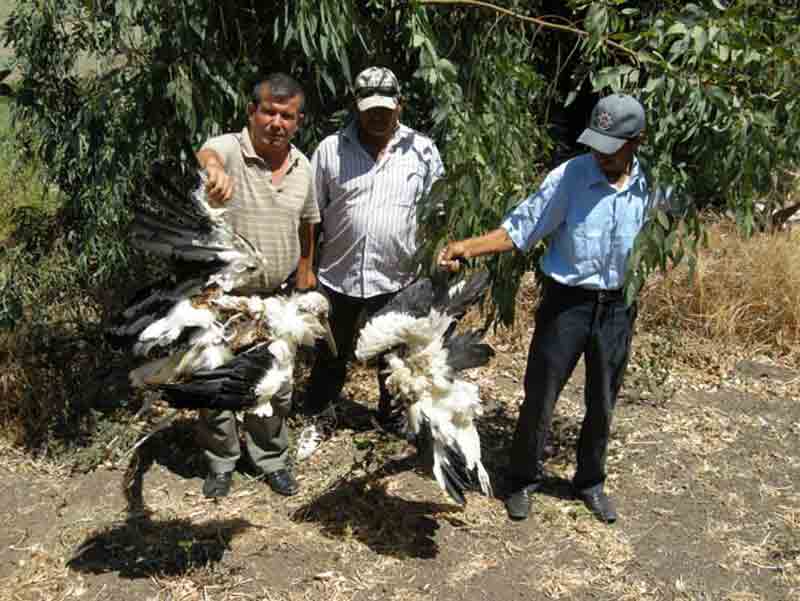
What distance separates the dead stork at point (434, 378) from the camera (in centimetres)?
360

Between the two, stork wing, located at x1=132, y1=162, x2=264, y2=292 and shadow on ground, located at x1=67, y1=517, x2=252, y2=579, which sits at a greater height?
stork wing, located at x1=132, y1=162, x2=264, y2=292

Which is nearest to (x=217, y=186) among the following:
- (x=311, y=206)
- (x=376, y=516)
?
(x=311, y=206)

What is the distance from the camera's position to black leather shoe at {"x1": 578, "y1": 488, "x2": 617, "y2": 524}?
4.12 meters

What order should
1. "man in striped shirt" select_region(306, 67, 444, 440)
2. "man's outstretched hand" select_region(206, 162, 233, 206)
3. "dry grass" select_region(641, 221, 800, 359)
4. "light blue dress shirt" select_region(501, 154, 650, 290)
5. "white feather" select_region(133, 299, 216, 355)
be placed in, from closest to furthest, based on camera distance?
"man's outstretched hand" select_region(206, 162, 233, 206) → "white feather" select_region(133, 299, 216, 355) → "light blue dress shirt" select_region(501, 154, 650, 290) → "man in striped shirt" select_region(306, 67, 444, 440) → "dry grass" select_region(641, 221, 800, 359)

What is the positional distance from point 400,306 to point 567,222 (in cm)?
78

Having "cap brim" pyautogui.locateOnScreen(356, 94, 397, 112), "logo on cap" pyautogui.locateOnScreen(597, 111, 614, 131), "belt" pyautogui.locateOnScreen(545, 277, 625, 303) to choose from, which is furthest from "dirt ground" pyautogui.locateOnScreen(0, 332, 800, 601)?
"logo on cap" pyautogui.locateOnScreen(597, 111, 614, 131)

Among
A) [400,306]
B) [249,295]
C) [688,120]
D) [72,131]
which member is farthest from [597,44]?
[72,131]

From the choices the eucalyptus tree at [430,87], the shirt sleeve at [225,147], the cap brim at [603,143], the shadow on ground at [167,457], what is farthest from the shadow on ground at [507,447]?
the shirt sleeve at [225,147]

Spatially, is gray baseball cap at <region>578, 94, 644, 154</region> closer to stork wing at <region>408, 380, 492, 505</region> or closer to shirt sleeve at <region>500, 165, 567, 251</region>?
shirt sleeve at <region>500, 165, 567, 251</region>

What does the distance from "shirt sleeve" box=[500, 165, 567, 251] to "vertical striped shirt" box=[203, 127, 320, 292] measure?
904 millimetres

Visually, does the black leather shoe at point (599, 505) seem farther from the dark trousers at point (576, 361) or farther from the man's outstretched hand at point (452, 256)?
the man's outstretched hand at point (452, 256)

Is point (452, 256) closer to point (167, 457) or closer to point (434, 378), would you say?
point (434, 378)

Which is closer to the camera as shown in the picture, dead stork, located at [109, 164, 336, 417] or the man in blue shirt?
dead stork, located at [109, 164, 336, 417]

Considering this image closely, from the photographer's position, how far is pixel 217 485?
4145mm
